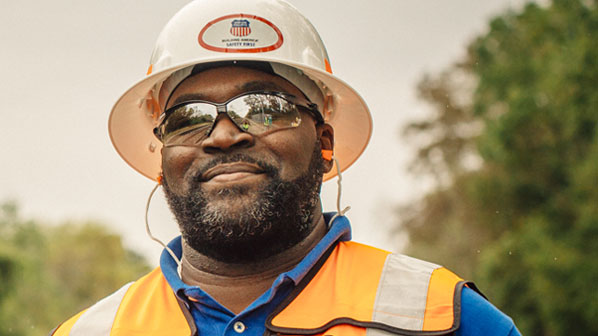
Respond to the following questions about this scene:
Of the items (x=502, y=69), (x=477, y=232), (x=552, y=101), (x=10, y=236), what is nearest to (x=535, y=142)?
(x=552, y=101)

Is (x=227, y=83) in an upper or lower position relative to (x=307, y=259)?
upper

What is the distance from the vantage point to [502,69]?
23719 millimetres

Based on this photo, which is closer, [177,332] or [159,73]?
[177,332]

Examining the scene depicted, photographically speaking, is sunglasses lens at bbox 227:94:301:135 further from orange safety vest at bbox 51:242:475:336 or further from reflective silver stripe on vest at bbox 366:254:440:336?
reflective silver stripe on vest at bbox 366:254:440:336

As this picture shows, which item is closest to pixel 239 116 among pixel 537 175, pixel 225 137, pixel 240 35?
pixel 225 137

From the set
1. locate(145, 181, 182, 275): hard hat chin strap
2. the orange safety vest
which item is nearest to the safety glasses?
locate(145, 181, 182, 275): hard hat chin strap

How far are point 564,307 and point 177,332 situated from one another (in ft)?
51.8

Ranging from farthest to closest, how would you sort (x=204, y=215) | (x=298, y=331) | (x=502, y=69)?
(x=502, y=69)
(x=204, y=215)
(x=298, y=331)

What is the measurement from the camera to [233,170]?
328cm

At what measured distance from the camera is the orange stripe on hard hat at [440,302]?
2875mm

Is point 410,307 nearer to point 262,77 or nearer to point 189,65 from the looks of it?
point 262,77

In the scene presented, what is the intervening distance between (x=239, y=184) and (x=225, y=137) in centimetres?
21

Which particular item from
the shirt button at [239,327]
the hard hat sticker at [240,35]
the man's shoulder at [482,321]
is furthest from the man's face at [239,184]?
the man's shoulder at [482,321]

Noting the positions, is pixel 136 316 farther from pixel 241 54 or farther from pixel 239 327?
pixel 241 54
